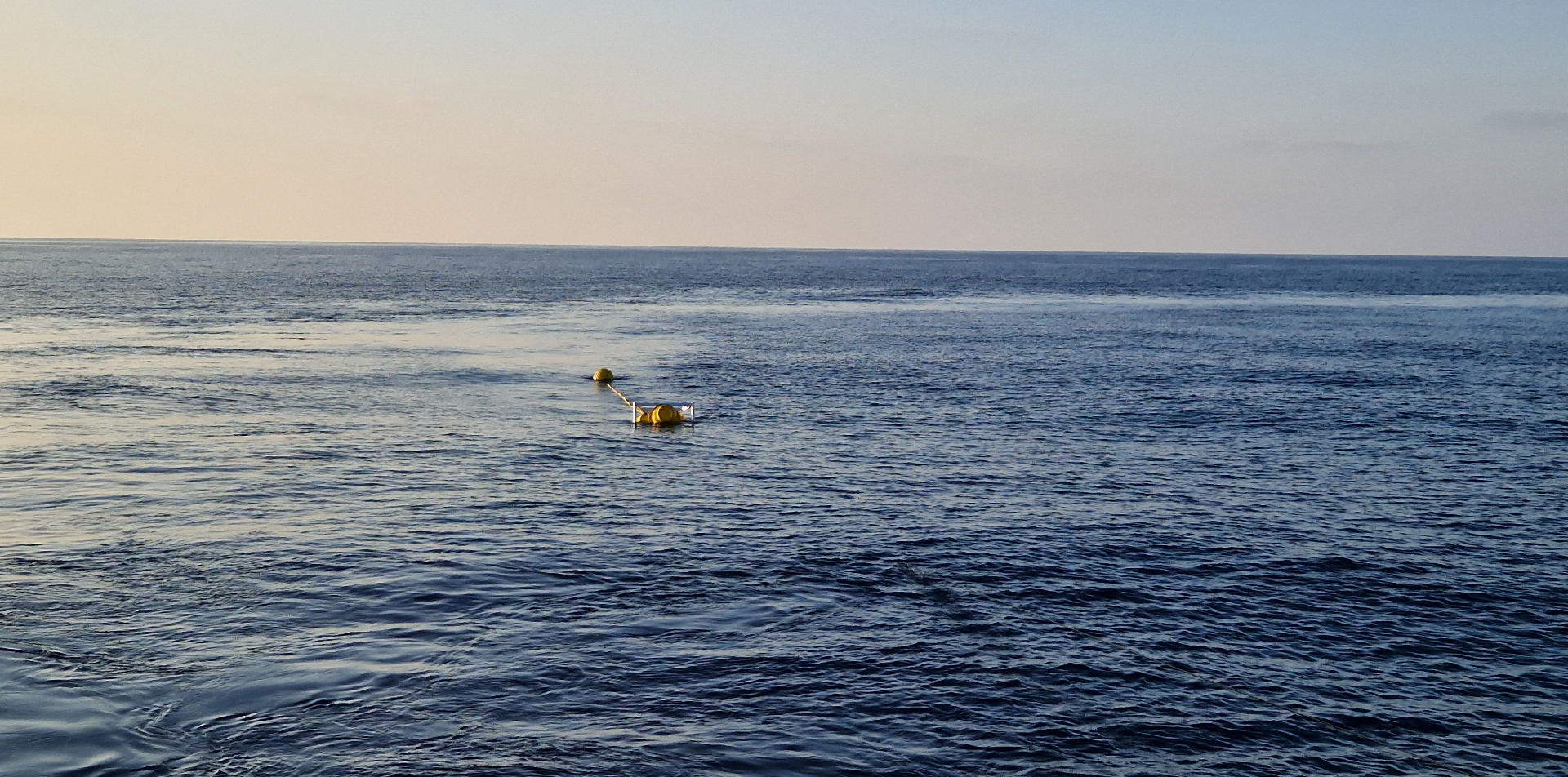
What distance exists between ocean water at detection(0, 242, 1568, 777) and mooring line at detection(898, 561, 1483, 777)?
136 mm

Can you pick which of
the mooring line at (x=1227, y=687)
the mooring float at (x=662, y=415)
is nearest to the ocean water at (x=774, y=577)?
the mooring line at (x=1227, y=687)

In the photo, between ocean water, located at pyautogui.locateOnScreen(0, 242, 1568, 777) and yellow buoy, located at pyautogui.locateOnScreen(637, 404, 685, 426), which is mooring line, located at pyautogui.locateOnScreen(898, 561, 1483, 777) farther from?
yellow buoy, located at pyautogui.locateOnScreen(637, 404, 685, 426)

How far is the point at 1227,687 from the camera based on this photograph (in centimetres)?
2409

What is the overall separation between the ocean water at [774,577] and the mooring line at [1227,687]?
0.14 metres

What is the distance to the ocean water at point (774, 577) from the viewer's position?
70.1 ft

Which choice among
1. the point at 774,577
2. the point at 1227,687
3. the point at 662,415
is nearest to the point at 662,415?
the point at 662,415

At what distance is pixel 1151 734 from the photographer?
71.5ft

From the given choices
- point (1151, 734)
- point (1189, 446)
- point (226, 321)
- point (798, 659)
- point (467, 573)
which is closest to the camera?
point (1151, 734)

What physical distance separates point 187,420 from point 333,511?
19426 millimetres

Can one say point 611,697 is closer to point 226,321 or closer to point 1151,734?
point 1151,734

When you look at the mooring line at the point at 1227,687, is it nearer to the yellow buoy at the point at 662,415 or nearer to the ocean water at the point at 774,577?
the ocean water at the point at 774,577

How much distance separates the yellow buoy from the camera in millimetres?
54188

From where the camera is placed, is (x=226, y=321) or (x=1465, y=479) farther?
(x=226, y=321)

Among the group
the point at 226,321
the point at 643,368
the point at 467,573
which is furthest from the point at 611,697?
the point at 226,321
